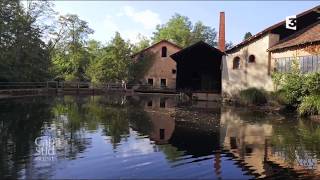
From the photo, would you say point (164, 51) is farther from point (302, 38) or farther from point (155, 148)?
point (155, 148)

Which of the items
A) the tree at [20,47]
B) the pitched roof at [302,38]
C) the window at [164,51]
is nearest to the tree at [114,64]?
the window at [164,51]

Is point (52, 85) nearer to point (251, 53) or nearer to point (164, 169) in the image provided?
point (251, 53)

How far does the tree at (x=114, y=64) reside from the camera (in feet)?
175

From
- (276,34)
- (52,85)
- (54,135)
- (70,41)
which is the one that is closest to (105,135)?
(54,135)

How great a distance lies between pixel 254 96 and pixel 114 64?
86.1ft

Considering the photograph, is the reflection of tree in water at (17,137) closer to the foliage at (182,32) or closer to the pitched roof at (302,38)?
the pitched roof at (302,38)

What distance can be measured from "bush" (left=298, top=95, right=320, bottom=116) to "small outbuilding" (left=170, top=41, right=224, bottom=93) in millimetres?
18479

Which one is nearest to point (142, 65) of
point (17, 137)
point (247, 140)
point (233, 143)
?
point (247, 140)

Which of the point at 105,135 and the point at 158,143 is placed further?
the point at 105,135

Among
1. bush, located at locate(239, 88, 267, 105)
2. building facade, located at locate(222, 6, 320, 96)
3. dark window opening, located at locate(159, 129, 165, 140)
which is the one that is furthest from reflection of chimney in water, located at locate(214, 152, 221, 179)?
bush, located at locate(239, 88, 267, 105)

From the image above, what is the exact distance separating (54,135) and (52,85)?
106 feet

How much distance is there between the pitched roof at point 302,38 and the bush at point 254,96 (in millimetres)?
3396

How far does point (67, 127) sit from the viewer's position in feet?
55.0

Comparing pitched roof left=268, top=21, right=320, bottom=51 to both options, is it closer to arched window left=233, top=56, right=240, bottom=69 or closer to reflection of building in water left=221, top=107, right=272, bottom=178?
arched window left=233, top=56, right=240, bottom=69
